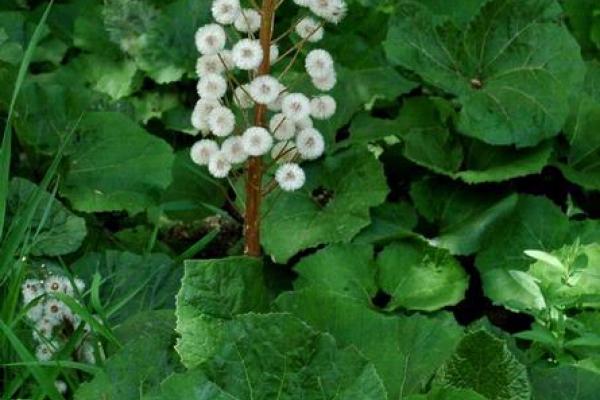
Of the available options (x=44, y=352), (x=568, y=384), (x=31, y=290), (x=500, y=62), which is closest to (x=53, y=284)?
(x=31, y=290)

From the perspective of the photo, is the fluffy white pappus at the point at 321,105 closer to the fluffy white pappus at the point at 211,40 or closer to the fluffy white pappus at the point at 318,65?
the fluffy white pappus at the point at 318,65

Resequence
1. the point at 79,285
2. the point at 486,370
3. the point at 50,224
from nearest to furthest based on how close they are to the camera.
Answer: the point at 486,370
the point at 79,285
the point at 50,224

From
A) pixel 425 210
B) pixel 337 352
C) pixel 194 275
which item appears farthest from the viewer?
pixel 425 210

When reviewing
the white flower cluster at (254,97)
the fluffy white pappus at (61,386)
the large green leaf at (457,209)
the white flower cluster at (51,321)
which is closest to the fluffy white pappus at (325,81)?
the white flower cluster at (254,97)

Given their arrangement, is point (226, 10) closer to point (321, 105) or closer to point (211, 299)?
point (321, 105)

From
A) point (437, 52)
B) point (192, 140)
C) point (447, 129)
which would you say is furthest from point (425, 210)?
point (192, 140)

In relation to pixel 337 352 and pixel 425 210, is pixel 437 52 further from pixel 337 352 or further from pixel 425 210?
pixel 337 352

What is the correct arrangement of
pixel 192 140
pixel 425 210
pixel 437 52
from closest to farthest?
pixel 425 210 < pixel 437 52 < pixel 192 140

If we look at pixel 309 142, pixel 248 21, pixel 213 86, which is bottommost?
pixel 309 142
